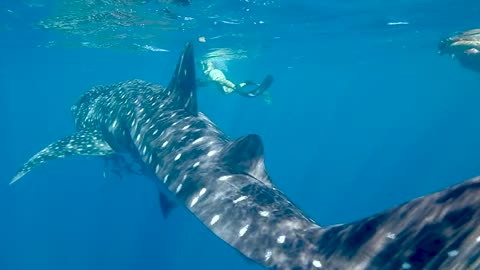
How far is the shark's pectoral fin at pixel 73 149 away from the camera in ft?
37.7

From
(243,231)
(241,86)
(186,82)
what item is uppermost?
(186,82)

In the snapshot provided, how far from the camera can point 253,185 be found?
20.3 ft

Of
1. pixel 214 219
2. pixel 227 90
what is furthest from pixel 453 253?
pixel 227 90

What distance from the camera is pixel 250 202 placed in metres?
5.78

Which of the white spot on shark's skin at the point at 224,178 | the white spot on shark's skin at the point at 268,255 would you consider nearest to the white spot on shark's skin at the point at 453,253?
the white spot on shark's skin at the point at 268,255

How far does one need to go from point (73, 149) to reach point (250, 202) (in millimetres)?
7999

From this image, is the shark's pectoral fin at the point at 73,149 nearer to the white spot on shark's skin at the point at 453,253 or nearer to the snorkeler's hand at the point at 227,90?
the white spot on shark's skin at the point at 453,253

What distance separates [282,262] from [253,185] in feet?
6.06

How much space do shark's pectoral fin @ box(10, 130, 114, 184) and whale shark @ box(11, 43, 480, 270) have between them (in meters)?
0.03

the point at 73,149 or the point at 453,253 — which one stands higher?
the point at 453,253

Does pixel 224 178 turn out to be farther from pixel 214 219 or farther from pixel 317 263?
pixel 317 263

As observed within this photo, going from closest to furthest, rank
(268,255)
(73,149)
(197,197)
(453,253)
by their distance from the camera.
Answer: (453,253) → (268,255) → (197,197) → (73,149)

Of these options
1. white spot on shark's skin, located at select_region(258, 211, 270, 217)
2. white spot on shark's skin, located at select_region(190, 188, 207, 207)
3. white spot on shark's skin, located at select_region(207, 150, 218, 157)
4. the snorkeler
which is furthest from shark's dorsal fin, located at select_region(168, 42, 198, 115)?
the snorkeler

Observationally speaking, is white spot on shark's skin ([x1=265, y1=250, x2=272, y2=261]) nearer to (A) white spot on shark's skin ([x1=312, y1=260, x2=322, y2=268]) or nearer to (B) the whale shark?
(B) the whale shark
